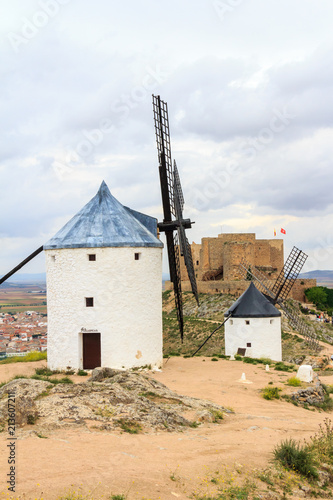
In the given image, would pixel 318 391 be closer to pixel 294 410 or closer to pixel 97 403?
pixel 294 410

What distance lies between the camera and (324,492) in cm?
743

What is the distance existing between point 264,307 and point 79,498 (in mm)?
16680

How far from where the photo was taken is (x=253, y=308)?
21.4 meters

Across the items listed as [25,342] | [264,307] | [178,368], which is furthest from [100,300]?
[25,342]

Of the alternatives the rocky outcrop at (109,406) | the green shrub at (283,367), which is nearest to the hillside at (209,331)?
the green shrub at (283,367)

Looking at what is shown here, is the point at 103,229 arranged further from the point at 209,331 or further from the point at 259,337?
the point at 209,331

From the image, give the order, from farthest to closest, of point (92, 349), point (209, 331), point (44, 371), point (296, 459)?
1. point (209, 331)
2. point (44, 371)
3. point (92, 349)
4. point (296, 459)

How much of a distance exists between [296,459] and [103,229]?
10586 mm

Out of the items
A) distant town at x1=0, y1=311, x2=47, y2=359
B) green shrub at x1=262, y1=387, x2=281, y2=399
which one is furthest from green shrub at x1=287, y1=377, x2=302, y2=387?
distant town at x1=0, y1=311, x2=47, y2=359

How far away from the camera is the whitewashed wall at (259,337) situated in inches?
822

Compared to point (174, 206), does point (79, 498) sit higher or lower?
lower

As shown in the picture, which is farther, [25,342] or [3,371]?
[25,342]

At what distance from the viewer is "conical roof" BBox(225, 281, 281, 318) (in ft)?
69.2

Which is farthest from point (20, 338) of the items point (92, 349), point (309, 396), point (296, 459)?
point (296, 459)
